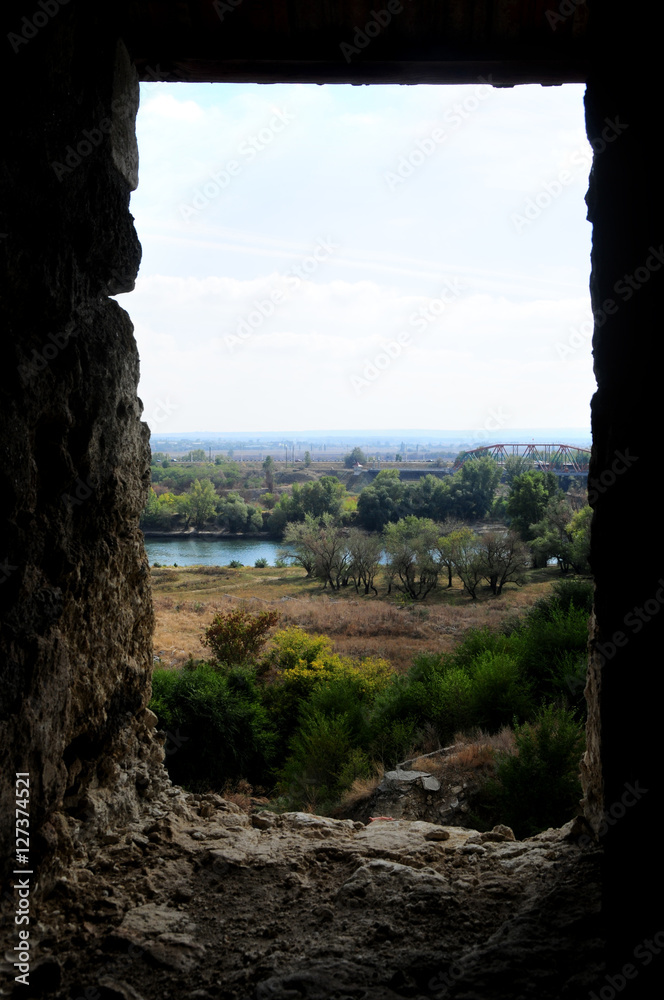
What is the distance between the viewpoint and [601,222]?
8.67 feet

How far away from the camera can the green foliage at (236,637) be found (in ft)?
59.9

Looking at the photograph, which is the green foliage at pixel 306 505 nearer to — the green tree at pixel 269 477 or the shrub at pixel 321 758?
the green tree at pixel 269 477

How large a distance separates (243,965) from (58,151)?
302cm

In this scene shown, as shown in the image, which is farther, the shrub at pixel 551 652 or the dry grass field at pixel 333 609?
the dry grass field at pixel 333 609
